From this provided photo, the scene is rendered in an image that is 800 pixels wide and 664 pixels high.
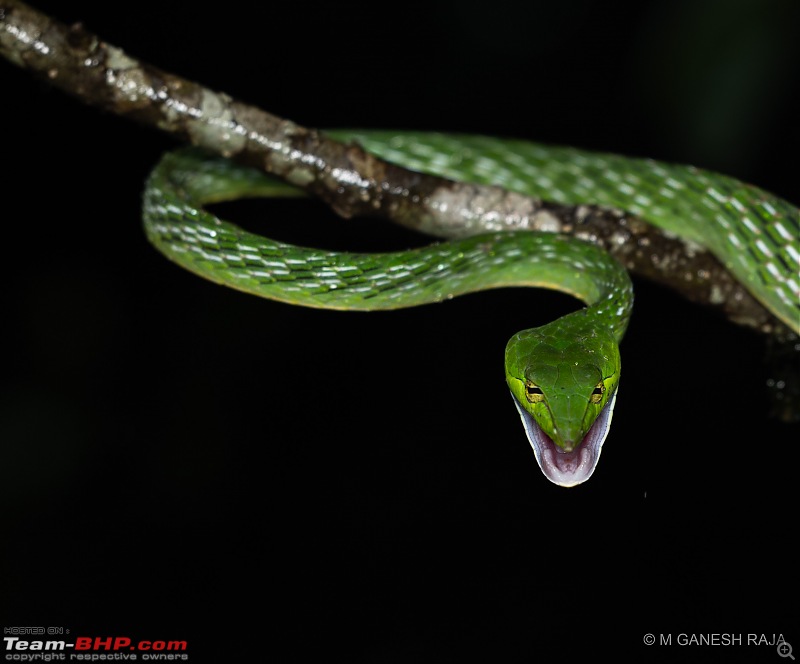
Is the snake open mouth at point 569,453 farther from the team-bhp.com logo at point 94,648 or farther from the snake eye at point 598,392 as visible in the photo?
the team-bhp.com logo at point 94,648

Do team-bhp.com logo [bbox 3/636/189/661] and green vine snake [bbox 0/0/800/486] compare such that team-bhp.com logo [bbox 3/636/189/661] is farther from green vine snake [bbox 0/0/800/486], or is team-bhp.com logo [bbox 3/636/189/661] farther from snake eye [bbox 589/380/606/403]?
snake eye [bbox 589/380/606/403]

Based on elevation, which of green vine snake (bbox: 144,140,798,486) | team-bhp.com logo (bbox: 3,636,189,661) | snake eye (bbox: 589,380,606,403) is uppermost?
A: green vine snake (bbox: 144,140,798,486)

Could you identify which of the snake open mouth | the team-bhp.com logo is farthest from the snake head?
the team-bhp.com logo

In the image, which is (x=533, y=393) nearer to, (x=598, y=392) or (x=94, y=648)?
(x=598, y=392)

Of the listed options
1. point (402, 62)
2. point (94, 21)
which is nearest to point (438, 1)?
point (402, 62)

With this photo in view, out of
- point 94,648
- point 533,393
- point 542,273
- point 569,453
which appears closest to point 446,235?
point 542,273
